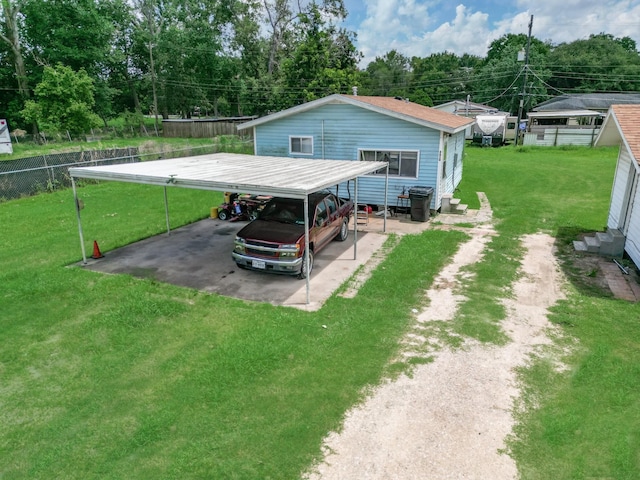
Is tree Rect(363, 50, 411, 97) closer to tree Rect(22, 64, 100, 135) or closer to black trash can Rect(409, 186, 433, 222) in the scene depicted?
tree Rect(22, 64, 100, 135)

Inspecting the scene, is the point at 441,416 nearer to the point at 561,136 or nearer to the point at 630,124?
the point at 630,124

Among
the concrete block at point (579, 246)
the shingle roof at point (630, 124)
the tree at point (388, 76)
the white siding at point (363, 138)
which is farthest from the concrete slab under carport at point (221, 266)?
the tree at point (388, 76)

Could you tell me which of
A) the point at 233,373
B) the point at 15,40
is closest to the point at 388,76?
the point at 15,40

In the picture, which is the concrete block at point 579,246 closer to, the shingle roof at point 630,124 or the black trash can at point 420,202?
the shingle roof at point 630,124

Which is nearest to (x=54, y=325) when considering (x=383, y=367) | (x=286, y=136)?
(x=383, y=367)

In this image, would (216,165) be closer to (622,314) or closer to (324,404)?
(324,404)
